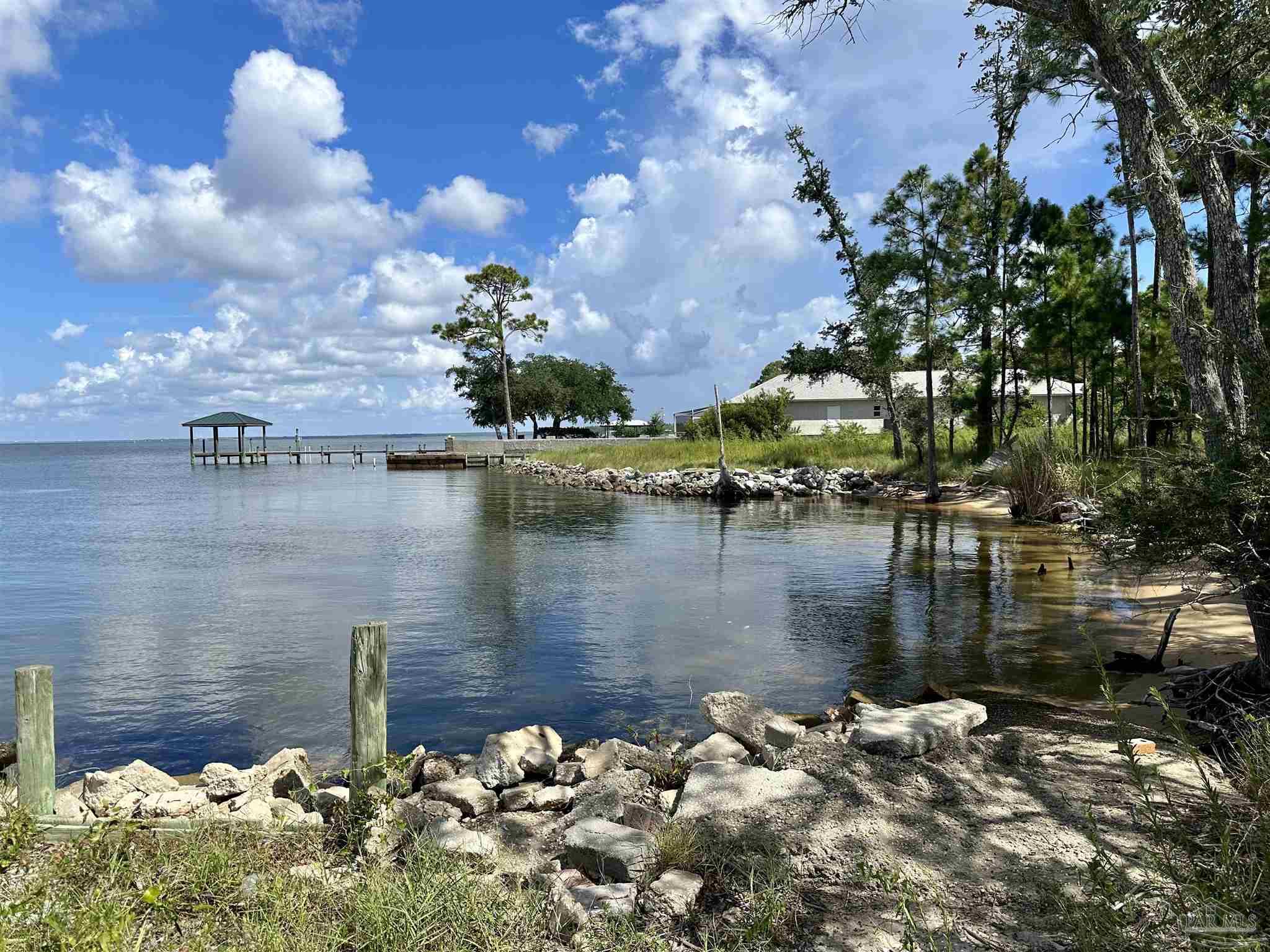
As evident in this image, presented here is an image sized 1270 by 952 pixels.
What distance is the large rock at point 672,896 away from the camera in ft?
13.0

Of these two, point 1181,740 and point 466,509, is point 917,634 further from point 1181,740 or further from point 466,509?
point 466,509

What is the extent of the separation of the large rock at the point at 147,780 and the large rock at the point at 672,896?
3.96 m

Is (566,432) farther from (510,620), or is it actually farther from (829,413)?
(510,620)

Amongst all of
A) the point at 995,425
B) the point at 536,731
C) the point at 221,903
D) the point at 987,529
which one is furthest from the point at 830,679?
the point at 995,425

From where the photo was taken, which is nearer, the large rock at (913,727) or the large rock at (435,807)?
the large rock at (435,807)

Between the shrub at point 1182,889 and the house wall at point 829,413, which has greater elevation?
the house wall at point 829,413

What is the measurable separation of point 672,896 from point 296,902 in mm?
1716

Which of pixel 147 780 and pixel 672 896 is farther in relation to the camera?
pixel 147 780

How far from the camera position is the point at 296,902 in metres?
3.85

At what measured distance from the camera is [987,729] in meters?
6.97

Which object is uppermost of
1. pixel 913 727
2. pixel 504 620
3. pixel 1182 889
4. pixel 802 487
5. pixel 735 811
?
pixel 802 487

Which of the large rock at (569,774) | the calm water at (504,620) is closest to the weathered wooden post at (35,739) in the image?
the calm water at (504,620)

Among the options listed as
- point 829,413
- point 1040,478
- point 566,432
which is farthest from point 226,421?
point 1040,478

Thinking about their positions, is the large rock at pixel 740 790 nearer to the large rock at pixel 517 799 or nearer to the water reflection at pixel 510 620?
the large rock at pixel 517 799
